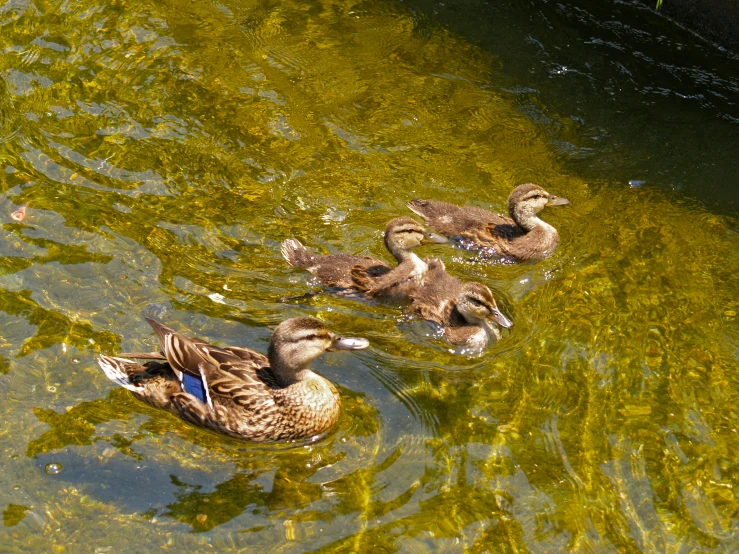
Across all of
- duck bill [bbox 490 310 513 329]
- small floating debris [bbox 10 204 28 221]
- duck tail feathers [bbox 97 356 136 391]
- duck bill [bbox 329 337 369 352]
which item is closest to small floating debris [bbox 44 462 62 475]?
duck tail feathers [bbox 97 356 136 391]

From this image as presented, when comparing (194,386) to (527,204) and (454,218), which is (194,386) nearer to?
(454,218)

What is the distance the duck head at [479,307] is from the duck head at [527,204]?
43.5 inches

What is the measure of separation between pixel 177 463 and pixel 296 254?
215 centimetres

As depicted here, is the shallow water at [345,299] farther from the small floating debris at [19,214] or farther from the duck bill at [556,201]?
the duck bill at [556,201]

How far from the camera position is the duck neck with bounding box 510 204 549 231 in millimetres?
7027

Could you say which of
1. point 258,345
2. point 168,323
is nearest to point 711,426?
point 258,345

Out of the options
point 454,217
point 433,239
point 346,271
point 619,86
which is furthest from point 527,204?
point 619,86

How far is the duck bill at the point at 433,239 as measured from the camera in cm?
677

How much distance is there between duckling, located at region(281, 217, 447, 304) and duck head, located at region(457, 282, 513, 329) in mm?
480

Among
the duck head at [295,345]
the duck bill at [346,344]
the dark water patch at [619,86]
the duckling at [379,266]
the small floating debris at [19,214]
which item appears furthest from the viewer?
the dark water patch at [619,86]

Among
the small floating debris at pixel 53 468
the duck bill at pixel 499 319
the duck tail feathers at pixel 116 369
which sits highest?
the duck bill at pixel 499 319

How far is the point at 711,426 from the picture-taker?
17.8ft

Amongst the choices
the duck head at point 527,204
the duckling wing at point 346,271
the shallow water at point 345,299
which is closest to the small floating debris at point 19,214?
the shallow water at point 345,299

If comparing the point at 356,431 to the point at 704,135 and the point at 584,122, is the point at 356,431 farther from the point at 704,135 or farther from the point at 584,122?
the point at 704,135
